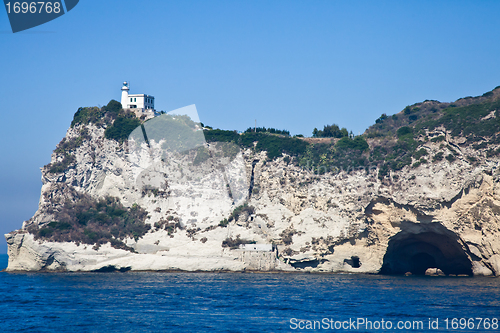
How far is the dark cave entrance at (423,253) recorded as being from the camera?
45.2 m

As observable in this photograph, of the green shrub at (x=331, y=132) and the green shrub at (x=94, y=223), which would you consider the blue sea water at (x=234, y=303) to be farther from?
the green shrub at (x=331, y=132)

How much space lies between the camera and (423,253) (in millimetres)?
51312

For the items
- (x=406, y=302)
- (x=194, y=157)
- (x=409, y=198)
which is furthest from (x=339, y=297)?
(x=194, y=157)

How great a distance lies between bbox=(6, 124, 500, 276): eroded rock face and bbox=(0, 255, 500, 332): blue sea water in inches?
192

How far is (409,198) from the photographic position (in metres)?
44.0

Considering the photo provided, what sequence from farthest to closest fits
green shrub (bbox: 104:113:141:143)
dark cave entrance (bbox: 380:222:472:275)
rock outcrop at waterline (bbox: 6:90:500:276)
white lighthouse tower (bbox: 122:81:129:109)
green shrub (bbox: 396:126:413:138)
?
1. white lighthouse tower (bbox: 122:81:129:109)
2. green shrub (bbox: 104:113:141:143)
3. green shrub (bbox: 396:126:413:138)
4. dark cave entrance (bbox: 380:222:472:275)
5. rock outcrop at waterline (bbox: 6:90:500:276)

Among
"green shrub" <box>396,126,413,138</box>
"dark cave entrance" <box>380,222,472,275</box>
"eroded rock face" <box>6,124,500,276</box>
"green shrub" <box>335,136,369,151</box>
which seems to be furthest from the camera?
"green shrub" <box>335,136,369,151</box>

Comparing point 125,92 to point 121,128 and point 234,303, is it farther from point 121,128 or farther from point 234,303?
point 234,303

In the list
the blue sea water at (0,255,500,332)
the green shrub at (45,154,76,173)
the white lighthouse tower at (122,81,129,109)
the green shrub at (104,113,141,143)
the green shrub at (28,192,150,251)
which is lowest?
the blue sea water at (0,255,500,332)

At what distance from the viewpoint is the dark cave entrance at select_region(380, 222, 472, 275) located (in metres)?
45.2

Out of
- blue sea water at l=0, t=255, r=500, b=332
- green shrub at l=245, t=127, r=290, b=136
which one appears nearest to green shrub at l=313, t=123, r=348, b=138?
green shrub at l=245, t=127, r=290, b=136

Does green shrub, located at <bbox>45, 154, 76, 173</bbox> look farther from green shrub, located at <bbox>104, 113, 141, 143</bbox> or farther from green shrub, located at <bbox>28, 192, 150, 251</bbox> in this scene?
green shrub, located at <bbox>104, 113, 141, 143</bbox>

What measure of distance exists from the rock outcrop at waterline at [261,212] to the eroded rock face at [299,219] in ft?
0.36

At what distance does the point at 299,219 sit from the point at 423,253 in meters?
13.4
